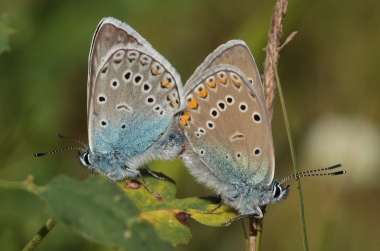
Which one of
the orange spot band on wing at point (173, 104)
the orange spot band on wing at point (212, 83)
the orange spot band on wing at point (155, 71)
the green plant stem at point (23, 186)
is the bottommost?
the green plant stem at point (23, 186)

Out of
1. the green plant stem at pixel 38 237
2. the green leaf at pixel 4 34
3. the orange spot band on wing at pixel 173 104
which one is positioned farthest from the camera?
the orange spot band on wing at pixel 173 104

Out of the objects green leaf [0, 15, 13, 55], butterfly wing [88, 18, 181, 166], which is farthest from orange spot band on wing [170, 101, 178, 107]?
green leaf [0, 15, 13, 55]

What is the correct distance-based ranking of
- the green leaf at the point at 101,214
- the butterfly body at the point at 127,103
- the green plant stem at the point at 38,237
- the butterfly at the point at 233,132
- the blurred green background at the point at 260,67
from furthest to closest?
the blurred green background at the point at 260,67 → the butterfly body at the point at 127,103 → the butterfly at the point at 233,132 → the green plant stem at the point at 38,237 → the green leaf at the point at 101,214

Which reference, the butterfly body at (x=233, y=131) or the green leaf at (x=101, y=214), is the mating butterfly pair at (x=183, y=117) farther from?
the green leaf at (x=101, y=214)

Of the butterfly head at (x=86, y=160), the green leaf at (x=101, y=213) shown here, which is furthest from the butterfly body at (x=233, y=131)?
the green leaf at (x=101, y=213)

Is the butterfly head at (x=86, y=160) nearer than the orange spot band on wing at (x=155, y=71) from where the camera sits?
Yes

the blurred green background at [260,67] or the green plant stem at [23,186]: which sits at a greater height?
the blurred green background at [260,67]

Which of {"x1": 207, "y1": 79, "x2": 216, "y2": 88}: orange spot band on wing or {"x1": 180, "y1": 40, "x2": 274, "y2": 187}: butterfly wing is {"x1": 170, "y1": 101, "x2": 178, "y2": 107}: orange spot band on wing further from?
{"x1": 207, "y1": 79, "x2": 216, "y2": 88}: orange spot band on wing
